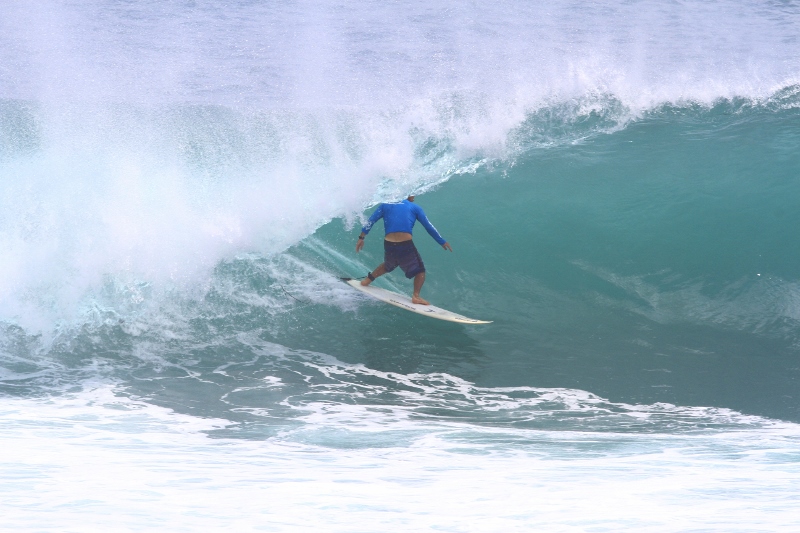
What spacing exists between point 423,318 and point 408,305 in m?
0.31

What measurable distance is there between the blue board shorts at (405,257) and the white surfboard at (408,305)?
1.11ft

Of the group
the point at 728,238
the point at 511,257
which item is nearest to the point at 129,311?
the point at 511,257

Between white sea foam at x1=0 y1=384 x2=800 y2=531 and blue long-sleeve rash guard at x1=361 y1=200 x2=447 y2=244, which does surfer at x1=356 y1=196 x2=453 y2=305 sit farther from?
white sea foam at x1=0 y1=384 x2=800 y2=531

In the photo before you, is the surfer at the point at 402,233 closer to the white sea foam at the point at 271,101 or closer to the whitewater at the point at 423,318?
the whitewater at the point at 423,318

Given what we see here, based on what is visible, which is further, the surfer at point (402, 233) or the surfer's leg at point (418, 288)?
the surfer's leg at point (418, 288)

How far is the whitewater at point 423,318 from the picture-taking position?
4504 millimetres

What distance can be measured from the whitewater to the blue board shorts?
0.61m

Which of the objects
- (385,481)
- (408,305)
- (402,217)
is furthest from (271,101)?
(385,481)

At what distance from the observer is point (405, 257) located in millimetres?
7953

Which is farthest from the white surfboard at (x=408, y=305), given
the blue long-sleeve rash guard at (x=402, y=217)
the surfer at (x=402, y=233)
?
the blue long-sleeve rash guard at (x=402, y=217)

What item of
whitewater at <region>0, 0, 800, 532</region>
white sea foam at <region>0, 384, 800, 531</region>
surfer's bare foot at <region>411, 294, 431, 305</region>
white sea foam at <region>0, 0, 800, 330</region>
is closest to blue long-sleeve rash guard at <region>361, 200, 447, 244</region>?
surfer's bare foot at <region>411, 294, 431, 305</region>

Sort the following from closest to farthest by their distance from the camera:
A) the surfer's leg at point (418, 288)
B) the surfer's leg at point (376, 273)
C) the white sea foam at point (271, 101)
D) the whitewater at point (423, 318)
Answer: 1. the whitewater at point (423, 318)
2. the surfer's leg at point (418, 288)
3. the surfer's leg at point (376, 273)
4. the white sea foam at point (271, 101)

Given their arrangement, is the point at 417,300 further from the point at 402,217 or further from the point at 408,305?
the point at 402,217

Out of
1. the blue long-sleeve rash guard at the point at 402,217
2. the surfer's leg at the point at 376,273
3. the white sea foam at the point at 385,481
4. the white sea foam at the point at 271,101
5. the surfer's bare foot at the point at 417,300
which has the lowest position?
the white sea foam at the point at 385,481
